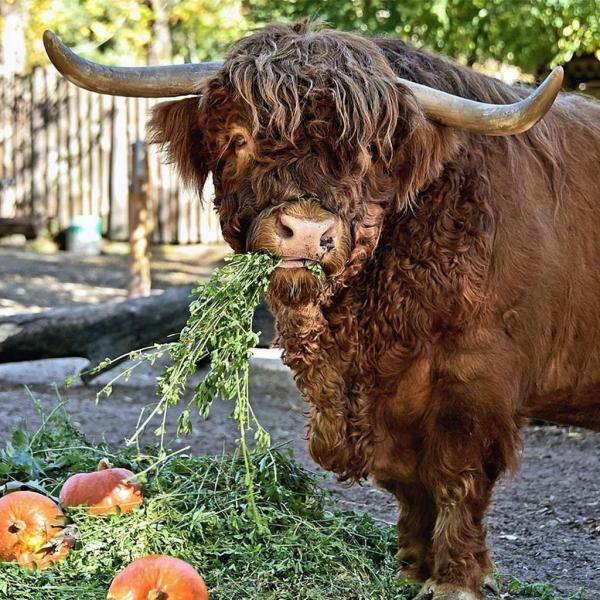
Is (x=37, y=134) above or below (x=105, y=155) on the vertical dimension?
above

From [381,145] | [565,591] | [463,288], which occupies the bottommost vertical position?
[565,591]

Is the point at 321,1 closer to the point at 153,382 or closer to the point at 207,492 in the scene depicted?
the point at 153,382

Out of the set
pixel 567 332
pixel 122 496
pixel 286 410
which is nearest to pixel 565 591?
pixel 567 332

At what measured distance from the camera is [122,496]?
13.8ft

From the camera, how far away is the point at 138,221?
11453 millimetres

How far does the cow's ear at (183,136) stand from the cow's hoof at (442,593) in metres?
1.70

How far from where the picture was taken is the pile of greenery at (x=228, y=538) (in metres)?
3.83

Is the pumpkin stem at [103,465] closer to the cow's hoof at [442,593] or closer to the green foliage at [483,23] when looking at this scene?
the cow's hoof at [442,593]

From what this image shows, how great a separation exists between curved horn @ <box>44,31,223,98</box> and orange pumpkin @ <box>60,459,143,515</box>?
1.42 m

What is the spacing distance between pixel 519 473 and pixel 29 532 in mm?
3522

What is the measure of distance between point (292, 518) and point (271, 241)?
1230mm

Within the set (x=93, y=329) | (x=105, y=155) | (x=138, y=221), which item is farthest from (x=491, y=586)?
(x=105, y=155)

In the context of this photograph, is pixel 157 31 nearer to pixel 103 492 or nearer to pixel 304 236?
pixel 103 492

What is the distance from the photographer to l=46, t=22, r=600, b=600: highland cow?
3660 mm
